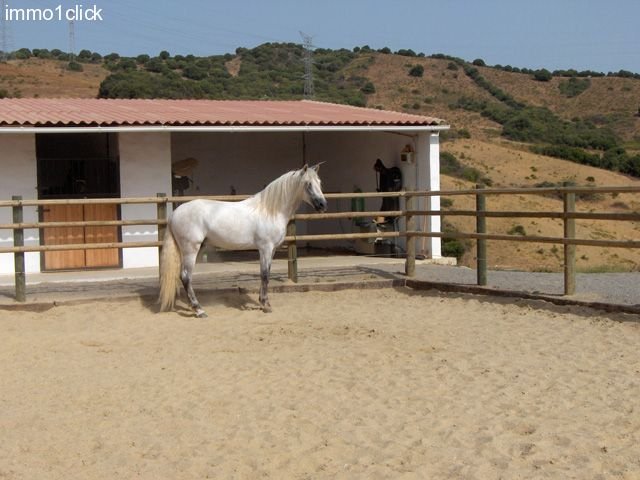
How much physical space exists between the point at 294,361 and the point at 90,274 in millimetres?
5771

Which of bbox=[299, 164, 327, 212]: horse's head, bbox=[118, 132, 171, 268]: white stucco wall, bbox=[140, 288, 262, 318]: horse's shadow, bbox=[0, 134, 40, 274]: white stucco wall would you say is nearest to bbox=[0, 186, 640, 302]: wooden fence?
bbox=[140, 288, 262, 318]: horse's shadow

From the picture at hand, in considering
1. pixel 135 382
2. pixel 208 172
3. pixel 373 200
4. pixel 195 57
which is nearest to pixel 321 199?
pixel 135 382

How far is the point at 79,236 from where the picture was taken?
12406 millimetres

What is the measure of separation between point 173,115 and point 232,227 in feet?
14.7

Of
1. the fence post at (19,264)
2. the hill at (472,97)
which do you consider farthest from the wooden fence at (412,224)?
the hill at (472,97)

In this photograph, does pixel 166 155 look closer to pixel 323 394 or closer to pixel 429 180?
pixel 429 180

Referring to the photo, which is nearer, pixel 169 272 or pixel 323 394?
pixel 323 394

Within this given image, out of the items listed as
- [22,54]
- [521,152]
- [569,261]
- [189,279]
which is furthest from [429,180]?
[22,54]

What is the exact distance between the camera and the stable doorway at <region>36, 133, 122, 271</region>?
12.2 meters

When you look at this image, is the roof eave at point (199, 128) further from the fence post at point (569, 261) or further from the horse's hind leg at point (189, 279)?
the fence post at point (569, 261)

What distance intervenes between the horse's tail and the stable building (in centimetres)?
344

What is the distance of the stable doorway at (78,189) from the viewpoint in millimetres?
12234

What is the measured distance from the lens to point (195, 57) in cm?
5928

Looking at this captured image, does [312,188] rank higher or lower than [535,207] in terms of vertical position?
higher
